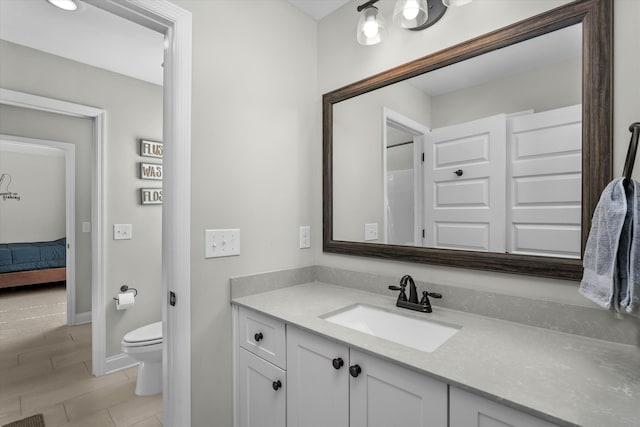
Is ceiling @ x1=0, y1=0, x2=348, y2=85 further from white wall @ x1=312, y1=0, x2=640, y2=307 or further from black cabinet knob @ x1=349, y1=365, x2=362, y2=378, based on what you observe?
black cabinet knob @ x1=349, y1=365, x2=362, y2=378

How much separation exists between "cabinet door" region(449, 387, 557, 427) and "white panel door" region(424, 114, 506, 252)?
0.63 m

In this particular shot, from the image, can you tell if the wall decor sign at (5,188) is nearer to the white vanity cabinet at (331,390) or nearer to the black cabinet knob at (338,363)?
the white vanity cabinet at (331,390)

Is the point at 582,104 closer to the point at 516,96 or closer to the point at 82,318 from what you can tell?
the point at 516,96

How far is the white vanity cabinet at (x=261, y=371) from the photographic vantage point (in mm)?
1226

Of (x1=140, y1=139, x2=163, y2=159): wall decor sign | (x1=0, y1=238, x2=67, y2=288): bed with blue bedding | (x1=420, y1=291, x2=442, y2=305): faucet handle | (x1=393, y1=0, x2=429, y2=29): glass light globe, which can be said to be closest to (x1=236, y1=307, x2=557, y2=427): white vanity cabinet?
(x1=420, y1=291, x2=442, y2=305): faucet handle

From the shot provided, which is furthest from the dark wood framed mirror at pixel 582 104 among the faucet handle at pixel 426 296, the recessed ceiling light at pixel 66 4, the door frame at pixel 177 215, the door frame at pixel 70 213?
the door frame at pixel 70 213

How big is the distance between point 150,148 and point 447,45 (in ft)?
8.65

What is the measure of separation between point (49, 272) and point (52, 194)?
1749 millimetres

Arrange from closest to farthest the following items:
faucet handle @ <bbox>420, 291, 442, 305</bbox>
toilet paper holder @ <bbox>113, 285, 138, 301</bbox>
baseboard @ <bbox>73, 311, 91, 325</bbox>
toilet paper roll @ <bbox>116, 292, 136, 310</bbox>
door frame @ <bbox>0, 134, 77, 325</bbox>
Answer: faucet handle @ <bbox>420, 291, 442, 305</bbox> < toilet paper roll @ <bbox>116, 292, 136, 310</bbox> < toilet paper holder @ <bbox>113, 285, 138, 301</bbox> < door frame @ <bbox>0, 134, 77, 325</bbox> < baseboard @ <bbox>73, 311, 91, 325</bbox>

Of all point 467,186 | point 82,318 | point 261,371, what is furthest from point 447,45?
point 82,318

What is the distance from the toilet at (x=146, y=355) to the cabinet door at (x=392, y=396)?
1.69 m

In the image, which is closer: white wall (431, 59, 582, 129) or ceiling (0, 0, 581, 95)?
white wall (431, 59, 582, 129)

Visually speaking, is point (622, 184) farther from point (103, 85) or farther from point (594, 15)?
point (103, 85)

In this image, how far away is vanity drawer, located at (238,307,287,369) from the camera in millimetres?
1226
